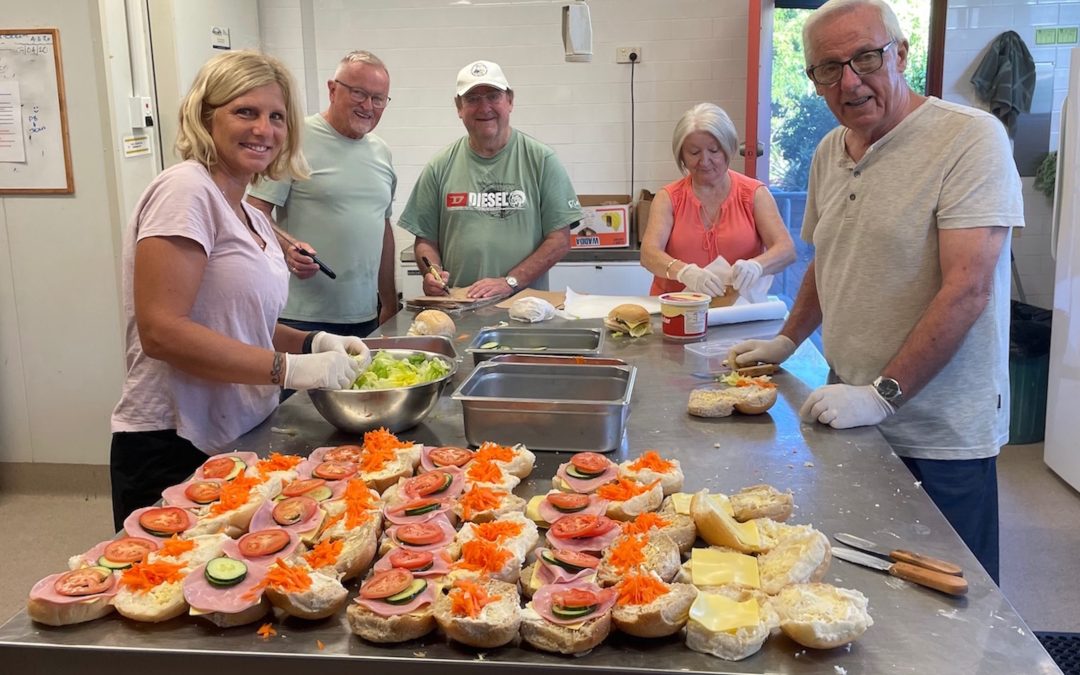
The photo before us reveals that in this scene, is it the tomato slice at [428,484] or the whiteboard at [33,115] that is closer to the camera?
the tomato slice at [428,484]

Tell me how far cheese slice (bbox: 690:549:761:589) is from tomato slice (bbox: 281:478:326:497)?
67 centimetres

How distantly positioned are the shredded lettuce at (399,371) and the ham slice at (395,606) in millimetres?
778

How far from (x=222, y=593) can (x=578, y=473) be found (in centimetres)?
66

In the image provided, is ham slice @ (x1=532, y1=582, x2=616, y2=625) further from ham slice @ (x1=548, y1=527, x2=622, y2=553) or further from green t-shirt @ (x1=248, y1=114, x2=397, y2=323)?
green t-shirt @ (x1=248, y1=114, x2=397, y2=323)

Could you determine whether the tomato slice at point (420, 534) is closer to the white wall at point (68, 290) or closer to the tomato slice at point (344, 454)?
the tomato slice at point (344, 454)

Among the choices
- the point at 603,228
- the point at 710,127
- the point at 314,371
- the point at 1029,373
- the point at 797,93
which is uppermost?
the point at 797,93

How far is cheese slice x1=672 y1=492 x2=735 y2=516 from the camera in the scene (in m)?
1.50

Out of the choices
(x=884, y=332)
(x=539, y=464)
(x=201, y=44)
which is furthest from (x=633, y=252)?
(x=539, y=464)

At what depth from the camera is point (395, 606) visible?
1.19 meters

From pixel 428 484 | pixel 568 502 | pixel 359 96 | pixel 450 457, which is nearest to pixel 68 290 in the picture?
pixel 359 96

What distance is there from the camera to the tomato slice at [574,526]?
1.39 metres

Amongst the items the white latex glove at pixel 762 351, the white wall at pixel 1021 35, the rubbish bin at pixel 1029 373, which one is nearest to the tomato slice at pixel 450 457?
the white latex glove at pixel 762 351

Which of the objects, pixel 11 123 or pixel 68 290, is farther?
pixel 68 290

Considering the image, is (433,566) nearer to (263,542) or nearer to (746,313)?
(263,542)
